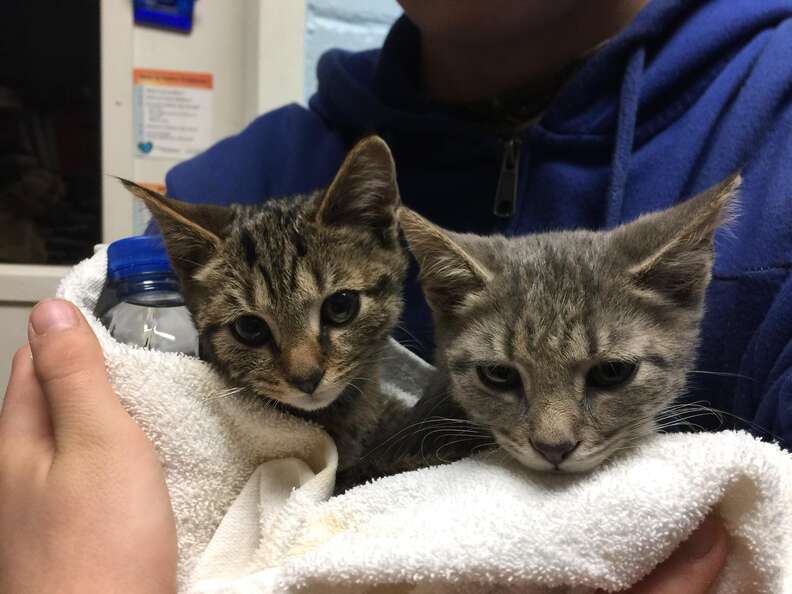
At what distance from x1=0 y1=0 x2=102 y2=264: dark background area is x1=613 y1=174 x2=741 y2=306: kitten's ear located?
2021 millimetres

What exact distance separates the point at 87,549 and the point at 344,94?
98 centimetres

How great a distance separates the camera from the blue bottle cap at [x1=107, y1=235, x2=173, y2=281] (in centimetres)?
106

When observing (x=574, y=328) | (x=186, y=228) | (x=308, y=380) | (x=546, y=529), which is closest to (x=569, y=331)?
(x=574, y=328)

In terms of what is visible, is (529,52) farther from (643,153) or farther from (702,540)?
(702,540)

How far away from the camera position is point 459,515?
0.71 m

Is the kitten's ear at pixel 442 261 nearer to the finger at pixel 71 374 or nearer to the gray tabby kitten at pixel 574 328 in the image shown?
the gray tabby kitten at pixel 574 328

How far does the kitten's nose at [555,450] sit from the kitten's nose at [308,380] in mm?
335

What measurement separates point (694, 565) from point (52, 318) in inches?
34.5

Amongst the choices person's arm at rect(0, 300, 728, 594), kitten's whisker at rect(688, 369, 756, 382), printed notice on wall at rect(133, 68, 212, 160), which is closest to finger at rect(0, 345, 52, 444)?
person's arm at rect(0, 300, 728, 594)

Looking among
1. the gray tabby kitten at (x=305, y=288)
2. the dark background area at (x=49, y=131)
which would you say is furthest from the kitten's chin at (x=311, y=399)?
the dark background area at (x=49, y=131)

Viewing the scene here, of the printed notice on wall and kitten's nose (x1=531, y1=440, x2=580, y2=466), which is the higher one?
the printed notice on wall

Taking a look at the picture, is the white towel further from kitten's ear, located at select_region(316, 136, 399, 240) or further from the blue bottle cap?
kitten's ear, located at select_region(316, 136, 399, 240)

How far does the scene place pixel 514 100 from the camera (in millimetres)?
1329

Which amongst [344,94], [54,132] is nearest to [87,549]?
[344,94]
